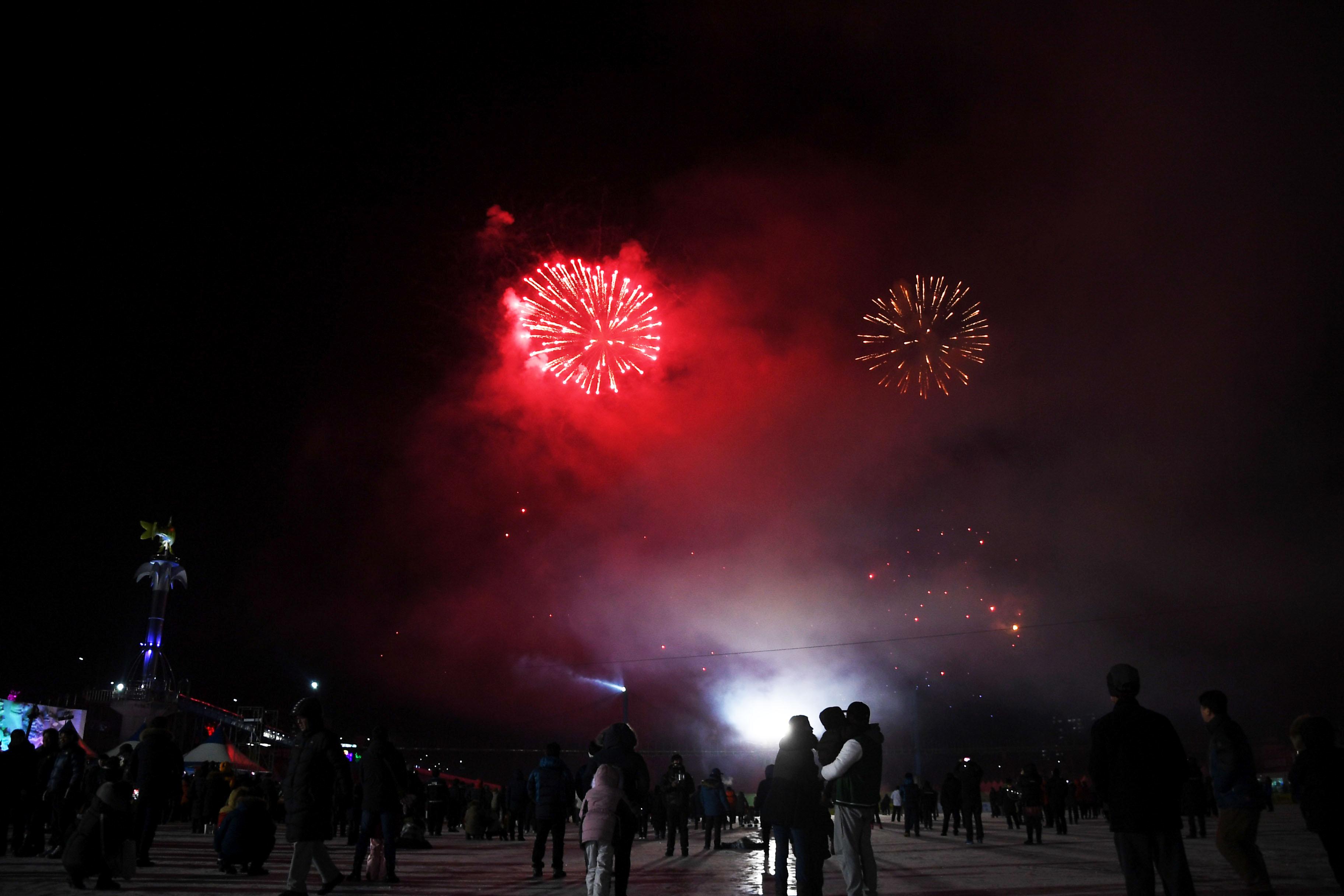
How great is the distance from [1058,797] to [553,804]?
14962 mm

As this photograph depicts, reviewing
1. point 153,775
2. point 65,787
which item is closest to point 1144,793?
point 153,775

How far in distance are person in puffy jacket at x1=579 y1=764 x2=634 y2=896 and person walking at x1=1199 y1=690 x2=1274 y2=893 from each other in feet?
15.1

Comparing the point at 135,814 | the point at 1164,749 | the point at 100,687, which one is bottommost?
the point at 135,814

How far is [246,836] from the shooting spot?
31.8ft

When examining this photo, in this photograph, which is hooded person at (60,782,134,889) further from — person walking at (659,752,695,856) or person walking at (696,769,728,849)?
person walking at (696,769,728,849)

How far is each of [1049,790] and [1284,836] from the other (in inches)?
204

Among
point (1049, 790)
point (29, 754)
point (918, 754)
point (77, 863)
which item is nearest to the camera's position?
point (77, 863)

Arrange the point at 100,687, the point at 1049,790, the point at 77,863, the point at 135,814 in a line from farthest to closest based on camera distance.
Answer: the point at 100,687, the point at 1049,790, the point at 135,814, the point at 77,863

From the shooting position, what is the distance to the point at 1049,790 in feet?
68.7

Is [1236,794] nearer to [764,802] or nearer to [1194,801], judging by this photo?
[764,802]

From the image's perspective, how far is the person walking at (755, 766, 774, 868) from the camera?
773cm

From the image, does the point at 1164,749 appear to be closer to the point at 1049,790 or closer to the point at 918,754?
the point at 1049,790

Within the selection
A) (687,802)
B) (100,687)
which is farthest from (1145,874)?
(100,687)

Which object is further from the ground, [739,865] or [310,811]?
[310,811]
